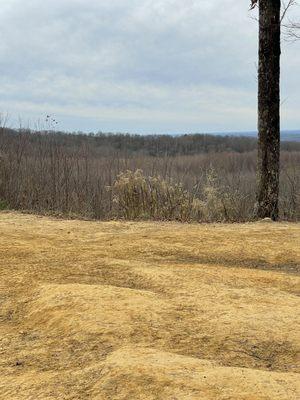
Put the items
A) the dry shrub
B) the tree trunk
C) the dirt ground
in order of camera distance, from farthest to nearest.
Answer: the dry shrub, the tree trunk, the dirt ground

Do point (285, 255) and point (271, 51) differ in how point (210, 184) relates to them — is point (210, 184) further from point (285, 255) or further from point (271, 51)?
point (285, 255)

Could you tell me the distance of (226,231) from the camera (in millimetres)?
7090

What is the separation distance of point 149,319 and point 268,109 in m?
5.97

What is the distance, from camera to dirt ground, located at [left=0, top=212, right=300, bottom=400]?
2.68 metres

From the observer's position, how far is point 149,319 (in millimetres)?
3596

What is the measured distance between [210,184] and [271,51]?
249 cm

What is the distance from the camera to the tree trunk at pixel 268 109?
8.68 metres

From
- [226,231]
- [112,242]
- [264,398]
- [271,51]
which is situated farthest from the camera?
[271,51]

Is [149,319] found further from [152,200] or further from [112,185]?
[112,185]

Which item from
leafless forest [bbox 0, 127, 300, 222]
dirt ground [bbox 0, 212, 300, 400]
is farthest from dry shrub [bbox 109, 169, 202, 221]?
dirt ground [bbox 0, 212, 300, 400]

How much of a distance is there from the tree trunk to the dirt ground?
2556 mm

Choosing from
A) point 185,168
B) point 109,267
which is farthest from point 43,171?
point 109,267

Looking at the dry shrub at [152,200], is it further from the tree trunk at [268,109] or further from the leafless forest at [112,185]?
the tree trunk at [268,109]

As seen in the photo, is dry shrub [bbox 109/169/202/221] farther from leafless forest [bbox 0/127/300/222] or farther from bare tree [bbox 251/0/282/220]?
bare tree [bbox 251/0/282/220]
